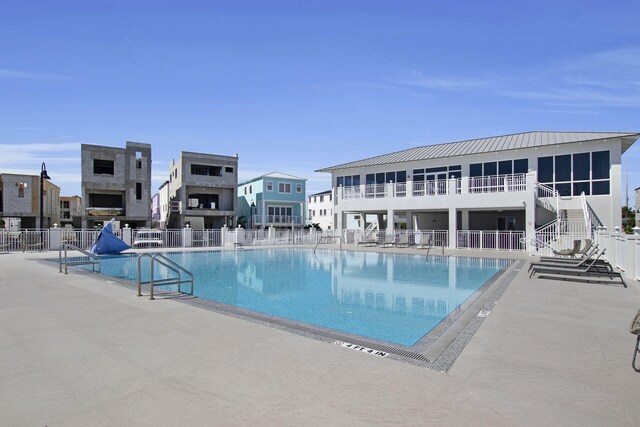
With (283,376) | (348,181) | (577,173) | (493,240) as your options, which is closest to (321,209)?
(348,181)

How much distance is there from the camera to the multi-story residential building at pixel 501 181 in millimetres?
20938

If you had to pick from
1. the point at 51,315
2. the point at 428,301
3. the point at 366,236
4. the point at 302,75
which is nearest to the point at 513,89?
the point at 302,75

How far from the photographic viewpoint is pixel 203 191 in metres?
38.3

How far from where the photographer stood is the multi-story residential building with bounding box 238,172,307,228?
4319 cm

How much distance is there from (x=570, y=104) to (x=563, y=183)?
7.49 meters

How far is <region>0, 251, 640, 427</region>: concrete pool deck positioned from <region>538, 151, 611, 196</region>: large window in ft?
62.7

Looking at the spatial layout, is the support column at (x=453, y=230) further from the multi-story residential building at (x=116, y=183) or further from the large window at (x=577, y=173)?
the multi-story residential building at (x=116, y=183)

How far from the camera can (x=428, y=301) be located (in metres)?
8.88

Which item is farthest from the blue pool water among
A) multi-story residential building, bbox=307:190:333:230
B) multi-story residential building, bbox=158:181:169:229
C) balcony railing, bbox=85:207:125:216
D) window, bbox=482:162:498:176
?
multi-story residential building, bbox=307:190:333:230

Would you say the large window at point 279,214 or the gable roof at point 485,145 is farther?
the large window at point 279,214

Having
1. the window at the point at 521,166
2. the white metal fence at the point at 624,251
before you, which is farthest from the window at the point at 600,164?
the white metal fence at the point at 624,251

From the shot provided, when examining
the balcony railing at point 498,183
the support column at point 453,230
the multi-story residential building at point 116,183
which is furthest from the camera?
the multi-story residential building at point 116,183

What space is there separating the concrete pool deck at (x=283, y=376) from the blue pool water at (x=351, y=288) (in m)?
1.66

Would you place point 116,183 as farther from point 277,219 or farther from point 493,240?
point 493,240
